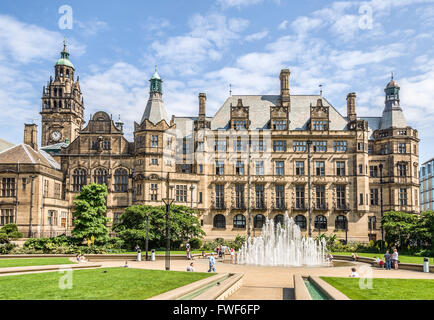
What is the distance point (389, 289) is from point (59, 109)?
86375mm

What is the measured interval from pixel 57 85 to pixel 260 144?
51.4 meters

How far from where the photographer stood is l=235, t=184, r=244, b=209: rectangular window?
2580 inches

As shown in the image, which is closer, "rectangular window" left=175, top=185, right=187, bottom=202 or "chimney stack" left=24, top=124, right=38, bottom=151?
"rectangular window" left=175, top=185, right=187, bottom=202

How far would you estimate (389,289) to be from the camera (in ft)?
64.2

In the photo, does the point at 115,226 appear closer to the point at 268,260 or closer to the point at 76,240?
the point at 76,240

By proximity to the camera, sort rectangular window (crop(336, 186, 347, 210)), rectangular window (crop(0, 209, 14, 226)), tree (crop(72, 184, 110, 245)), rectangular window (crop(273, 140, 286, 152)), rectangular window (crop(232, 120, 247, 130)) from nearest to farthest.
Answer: tree (crop(72, 184, 110, 245)), rectangular window (crop(0, 209, 14, 226)), rectangular window (crop(336, 186, 347, 210)), rectangular window (crop(273, 140, 286, 152)), rectangular window (crop(232, 120, 247, 130))

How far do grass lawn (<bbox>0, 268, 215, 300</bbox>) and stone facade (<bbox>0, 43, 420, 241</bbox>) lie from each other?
36.6 meters

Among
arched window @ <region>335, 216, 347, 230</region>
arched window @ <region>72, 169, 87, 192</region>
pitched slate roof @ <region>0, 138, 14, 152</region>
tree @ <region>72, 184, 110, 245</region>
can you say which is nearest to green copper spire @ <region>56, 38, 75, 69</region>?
pitched slate roof @ <region>0, 138, 14, 152</region>

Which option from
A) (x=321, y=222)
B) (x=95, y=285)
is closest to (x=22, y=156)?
(x=321, y=222)

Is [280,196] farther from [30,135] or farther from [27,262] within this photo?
Answer: [27,262]

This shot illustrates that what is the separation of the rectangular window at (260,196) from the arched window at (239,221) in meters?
2.83

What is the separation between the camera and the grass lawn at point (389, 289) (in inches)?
675

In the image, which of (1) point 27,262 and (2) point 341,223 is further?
(2) point 341,223

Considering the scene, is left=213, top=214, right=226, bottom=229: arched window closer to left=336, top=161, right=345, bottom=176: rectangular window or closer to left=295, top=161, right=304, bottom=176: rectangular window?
left=295, top=161, right=304, bottom=176: rectangular window
